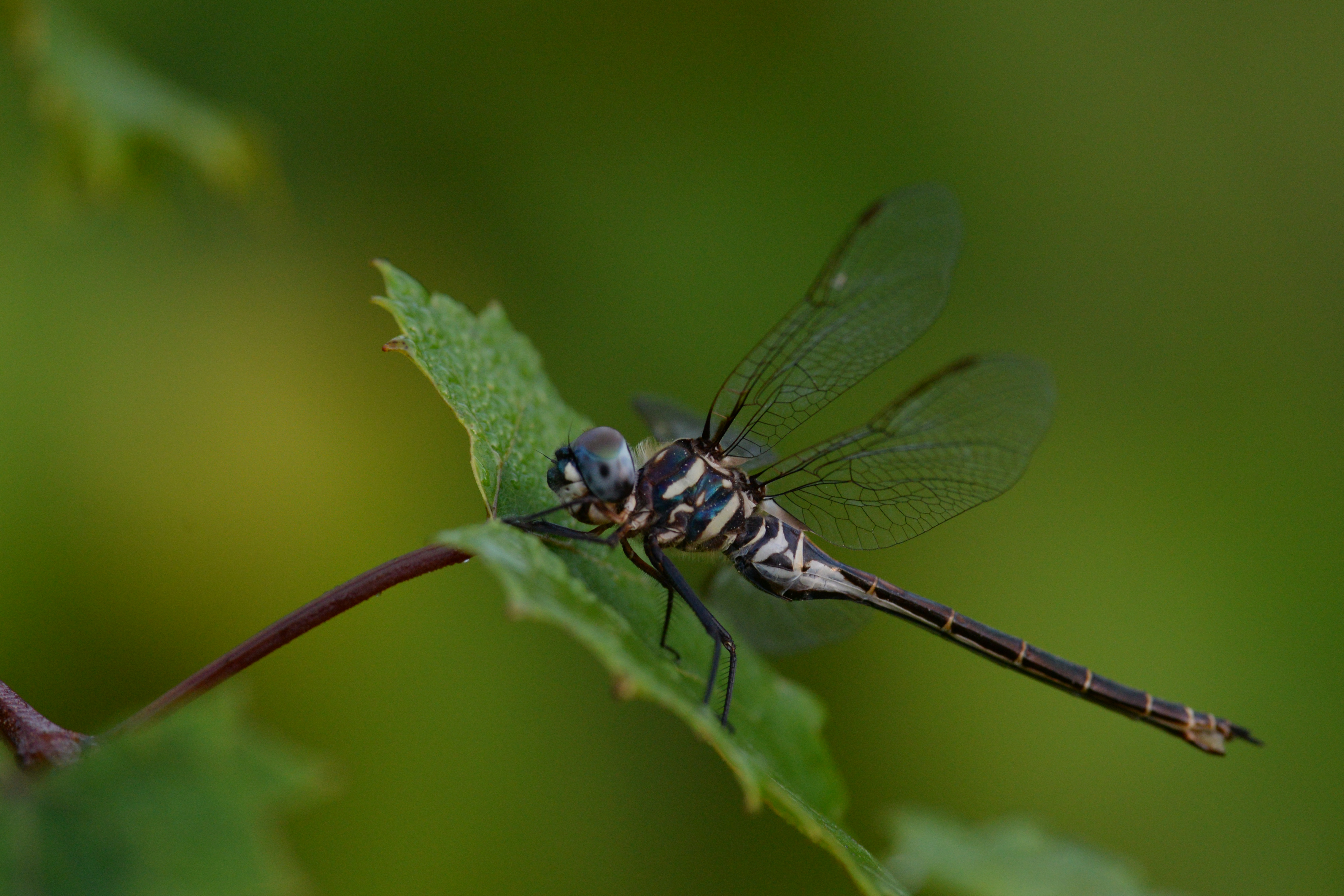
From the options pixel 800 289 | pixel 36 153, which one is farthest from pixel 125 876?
pixel 800 289

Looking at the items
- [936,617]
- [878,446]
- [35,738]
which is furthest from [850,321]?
[35,738]

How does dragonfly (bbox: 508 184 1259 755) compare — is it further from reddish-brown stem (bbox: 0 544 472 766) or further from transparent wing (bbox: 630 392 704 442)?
reddish-brown stem (bbox: 0 544 472 766)

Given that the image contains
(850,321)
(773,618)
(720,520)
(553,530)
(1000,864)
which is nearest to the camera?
(553,530)

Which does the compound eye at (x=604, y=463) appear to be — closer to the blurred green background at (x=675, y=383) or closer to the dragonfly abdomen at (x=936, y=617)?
the dragonfly abdomen at (x=936, y=617)

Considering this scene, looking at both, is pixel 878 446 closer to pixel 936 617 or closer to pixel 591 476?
pixel 936 617

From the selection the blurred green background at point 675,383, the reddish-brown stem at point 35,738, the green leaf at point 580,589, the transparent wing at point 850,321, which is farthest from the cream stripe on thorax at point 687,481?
the blurred green background at point 675,383

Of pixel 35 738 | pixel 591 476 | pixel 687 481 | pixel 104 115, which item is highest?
pixel 104 115

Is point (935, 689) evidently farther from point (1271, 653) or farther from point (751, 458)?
point (751, 458)
